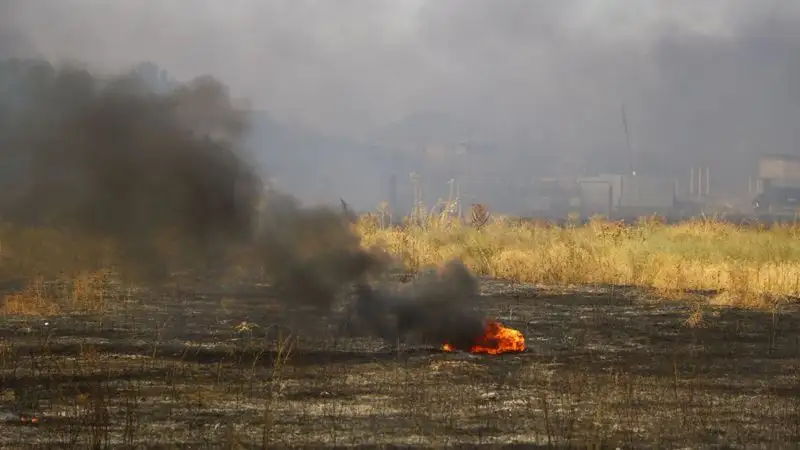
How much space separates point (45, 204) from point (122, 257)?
1483 millimetres

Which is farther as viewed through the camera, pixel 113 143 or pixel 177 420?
pixel 113 143

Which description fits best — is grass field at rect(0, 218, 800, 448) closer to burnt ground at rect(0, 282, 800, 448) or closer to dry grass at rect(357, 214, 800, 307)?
burnt ground at rect(0, 282, 800, 448)

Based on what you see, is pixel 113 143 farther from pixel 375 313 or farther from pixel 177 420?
pixel 177 420

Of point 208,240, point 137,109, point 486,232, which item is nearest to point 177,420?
point 208,240

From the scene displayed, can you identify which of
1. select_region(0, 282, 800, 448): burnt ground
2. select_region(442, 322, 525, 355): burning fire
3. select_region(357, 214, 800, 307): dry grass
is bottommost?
select_region(0, 282, 800, 448): burnt ground

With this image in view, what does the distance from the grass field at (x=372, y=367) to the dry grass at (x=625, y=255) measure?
0.75 ft

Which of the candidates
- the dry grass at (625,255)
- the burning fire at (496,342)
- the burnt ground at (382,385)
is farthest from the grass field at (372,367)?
the burning fire at (496,342)

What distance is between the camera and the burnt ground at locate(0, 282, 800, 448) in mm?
9750

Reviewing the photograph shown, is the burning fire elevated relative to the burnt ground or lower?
elevated

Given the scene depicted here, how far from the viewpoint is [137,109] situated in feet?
51.8

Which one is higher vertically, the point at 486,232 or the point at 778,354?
the point at 486,232

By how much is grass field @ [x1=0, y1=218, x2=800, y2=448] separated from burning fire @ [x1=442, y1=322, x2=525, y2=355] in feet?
1.12

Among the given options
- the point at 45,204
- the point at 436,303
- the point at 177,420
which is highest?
the point at 45,204

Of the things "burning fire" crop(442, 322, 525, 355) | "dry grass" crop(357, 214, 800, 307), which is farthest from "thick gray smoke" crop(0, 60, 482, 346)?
"dry grass" crop(357, 214, 800, 307)
